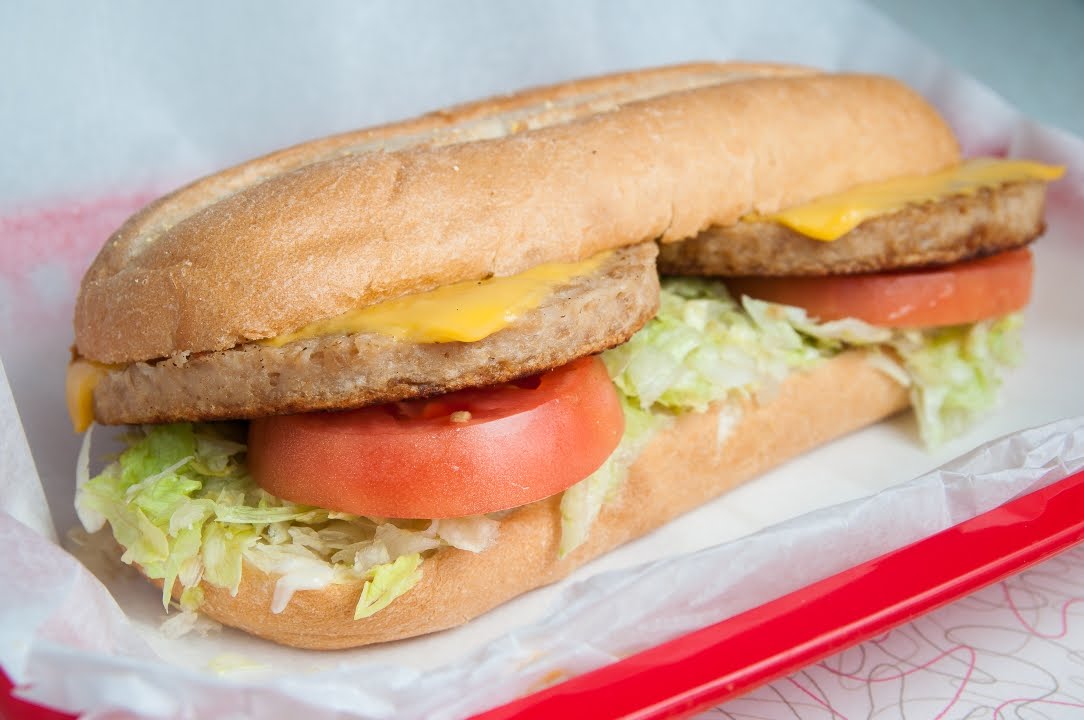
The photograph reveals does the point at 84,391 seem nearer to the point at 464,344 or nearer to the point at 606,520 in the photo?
the point at 464,344

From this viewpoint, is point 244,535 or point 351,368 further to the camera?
point 244,535

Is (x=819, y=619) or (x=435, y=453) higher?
(x=435, y=453)

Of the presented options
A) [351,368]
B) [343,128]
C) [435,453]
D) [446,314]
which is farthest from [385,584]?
[343,128]

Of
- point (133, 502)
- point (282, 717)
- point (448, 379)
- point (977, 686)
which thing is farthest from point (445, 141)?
Answer: point (977, 686)

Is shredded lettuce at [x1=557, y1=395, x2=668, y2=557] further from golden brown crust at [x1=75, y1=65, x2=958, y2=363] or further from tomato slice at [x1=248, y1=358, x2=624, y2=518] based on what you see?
golden brown crust at [x1=75, y1=65, x2=958, y2=363]

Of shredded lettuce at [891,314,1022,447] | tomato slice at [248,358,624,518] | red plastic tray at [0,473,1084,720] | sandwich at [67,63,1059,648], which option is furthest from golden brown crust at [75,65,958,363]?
red plastic tray at [0,473,1084,720]

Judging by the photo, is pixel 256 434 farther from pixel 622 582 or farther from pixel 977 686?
pixel 977 686

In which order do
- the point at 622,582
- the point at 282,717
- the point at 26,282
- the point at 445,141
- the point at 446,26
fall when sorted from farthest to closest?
the point at 446,26 < the point at 26,282 < the point at 445,141 < the point at 622,582 < the point at 282,717

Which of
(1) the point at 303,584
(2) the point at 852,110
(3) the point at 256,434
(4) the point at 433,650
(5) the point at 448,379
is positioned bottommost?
(4) the point at 433,650
